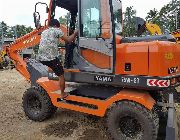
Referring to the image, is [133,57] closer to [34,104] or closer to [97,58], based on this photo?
[97,58]

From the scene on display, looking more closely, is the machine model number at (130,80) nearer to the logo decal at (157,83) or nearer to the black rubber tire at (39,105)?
the logo decal at (157,83)

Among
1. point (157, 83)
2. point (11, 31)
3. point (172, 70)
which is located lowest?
point (157, 83)

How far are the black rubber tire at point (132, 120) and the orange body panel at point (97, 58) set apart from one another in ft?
2.72

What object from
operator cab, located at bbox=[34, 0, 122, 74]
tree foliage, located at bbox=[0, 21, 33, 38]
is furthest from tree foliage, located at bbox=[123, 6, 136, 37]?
tree foliage, located at bbox=[0, 21, 33, 38]

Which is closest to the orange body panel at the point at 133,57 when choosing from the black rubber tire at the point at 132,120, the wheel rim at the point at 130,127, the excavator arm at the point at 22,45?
the black rubber tire at the point at 132,120

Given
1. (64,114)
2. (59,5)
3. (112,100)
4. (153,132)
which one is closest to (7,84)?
(64,114)

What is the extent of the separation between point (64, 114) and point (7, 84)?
5484 mm

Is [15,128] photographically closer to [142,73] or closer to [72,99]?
[72,99]

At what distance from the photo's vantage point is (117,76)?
18.0 ft

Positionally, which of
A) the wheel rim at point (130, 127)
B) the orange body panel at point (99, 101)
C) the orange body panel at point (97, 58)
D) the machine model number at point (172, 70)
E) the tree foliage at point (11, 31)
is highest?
the tree foliage at point (11, 31)

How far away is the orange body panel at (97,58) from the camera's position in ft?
18.5

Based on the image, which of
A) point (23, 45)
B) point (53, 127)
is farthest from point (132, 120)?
point (23, 45)

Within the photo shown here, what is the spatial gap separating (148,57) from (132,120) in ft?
3.78

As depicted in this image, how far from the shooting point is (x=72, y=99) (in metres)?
6.19
